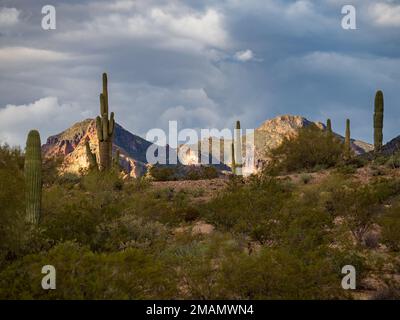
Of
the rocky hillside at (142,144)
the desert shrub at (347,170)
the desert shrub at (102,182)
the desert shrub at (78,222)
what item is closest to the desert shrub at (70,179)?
the desert shrub at (102,182)

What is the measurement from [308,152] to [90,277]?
1306 inches

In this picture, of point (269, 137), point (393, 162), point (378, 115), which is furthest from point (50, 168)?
point (269, 137)

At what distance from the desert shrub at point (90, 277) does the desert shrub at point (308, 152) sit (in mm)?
30809

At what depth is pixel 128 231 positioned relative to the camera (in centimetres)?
1805

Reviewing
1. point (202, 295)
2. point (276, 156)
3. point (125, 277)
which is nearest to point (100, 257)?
point (125, 277)

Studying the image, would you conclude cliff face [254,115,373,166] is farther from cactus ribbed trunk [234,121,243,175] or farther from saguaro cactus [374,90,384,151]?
saguaro cactus [374,90,384,151]

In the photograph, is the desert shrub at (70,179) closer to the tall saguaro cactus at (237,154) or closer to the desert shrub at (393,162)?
the tall saguaro cactus at (237,154)

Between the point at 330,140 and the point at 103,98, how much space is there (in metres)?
17.9

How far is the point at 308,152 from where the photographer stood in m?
42.5

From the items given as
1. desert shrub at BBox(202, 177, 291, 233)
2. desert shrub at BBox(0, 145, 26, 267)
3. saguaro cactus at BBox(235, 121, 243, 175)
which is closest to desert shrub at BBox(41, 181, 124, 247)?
desert shrub at BBox(0, 145, 26, 267)

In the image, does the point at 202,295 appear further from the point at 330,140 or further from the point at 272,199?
the point at 330,140

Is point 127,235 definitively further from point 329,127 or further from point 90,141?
point 90,141

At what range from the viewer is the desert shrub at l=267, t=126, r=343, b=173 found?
42219mm

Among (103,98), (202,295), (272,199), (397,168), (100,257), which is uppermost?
(103,98)
